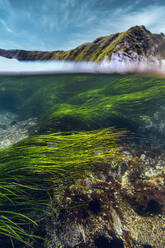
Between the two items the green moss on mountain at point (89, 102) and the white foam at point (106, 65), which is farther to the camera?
the white foam at point (106, 65)

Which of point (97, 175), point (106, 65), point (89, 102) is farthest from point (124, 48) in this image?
point (97, 175)

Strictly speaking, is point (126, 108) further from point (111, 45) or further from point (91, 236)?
point (91, 236)

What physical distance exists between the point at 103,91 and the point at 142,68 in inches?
70.8

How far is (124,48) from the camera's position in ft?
12.2

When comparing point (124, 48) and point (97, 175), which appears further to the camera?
point (124, 48)

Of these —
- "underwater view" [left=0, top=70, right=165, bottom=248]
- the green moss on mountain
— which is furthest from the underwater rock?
the green moss on mountain

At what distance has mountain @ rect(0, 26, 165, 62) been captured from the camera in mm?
3740

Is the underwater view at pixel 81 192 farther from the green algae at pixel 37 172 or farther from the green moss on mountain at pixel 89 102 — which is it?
the green moss on mountain at pixel 89 102

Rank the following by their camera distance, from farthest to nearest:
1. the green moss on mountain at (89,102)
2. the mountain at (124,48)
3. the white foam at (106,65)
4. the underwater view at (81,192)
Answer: the white foam at (106,65)
the mountain at (124,48)
the green moss on mountain at (89,102)
the underwater view at (81,192)

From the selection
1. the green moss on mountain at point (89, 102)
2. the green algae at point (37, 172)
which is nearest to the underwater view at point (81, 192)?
the green algae at point (37, 172)

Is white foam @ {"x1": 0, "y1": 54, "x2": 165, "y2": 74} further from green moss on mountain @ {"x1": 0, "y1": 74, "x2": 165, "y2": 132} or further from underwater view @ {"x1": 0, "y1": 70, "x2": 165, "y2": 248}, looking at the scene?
underwater view @ {"x1": 0, "y1": 70, "x2": 165, "y2": 248}

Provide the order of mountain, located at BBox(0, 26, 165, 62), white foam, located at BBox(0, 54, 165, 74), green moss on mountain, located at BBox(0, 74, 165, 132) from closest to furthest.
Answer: green moss on mountain, located at BBox(0, 74, 165, 132), mountain, located at BBox(0, 26, 165, 62), white foam, located at BBox(0, 54, 165, 74)

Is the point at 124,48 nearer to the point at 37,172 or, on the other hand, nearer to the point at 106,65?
the point at 106,65

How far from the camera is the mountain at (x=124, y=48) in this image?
12.3 ft
